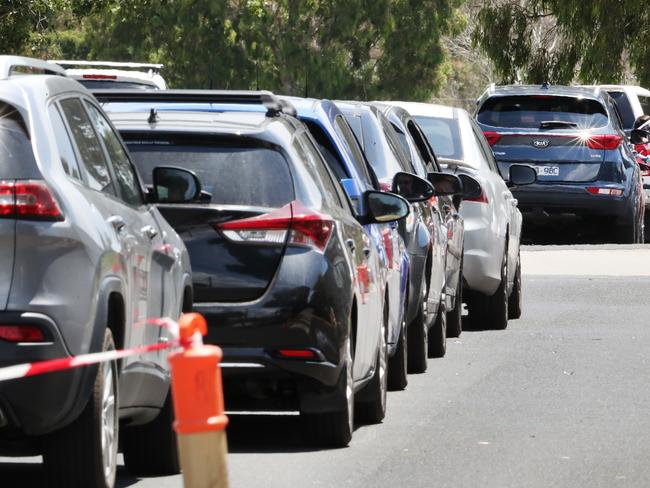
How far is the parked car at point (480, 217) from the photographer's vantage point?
15.5 metres

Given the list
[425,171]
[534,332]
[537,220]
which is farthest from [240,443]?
[537,220]

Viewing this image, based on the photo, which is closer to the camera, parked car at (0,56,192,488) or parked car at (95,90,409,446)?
parked car at (0,56,192,488)

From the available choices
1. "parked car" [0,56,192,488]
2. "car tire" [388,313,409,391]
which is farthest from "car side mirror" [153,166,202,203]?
"car tire" [388,313,409,391]

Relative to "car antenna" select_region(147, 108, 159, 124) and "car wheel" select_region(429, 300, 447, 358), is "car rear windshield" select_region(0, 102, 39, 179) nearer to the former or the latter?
"car antenna" select_region(147, 108, 159, 124)

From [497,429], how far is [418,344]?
2.88 m

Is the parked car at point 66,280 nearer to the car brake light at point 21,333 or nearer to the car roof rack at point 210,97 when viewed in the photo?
the car brake light at point 21,333

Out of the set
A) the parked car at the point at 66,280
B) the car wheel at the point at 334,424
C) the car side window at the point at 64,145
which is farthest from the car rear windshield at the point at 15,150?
the car wheel at the point at 334,424

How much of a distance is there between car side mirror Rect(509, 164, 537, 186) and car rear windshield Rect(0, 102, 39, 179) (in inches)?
419

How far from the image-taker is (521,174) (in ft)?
55.7

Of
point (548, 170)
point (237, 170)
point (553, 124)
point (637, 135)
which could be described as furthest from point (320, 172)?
point (637, 135)

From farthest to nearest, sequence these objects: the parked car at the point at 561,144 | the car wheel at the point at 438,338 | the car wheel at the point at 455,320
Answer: the parked car at the point at 561,144 → the car wheel at the point at 455,320 → the car wheel at the point at 438,338

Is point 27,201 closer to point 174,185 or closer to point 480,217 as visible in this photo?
point 174,185

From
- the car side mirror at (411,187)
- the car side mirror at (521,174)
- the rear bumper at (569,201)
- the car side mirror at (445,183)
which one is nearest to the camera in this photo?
the car side mirror at (411,187)

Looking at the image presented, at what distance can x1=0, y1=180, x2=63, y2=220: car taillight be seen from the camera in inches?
251
